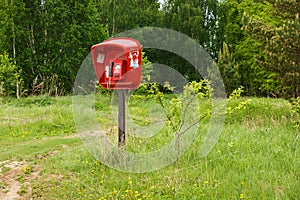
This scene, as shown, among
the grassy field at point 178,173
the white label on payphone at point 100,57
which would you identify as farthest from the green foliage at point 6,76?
the white label on payphone at point 100,57

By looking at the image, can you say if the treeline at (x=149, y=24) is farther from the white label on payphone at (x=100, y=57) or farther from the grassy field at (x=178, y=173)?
the white label on payphone at (x=100, y=57)

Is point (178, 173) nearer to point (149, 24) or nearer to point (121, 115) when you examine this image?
point (121, 115)

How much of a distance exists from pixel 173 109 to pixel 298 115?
140 inches

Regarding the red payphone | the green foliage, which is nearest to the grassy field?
the red payphone

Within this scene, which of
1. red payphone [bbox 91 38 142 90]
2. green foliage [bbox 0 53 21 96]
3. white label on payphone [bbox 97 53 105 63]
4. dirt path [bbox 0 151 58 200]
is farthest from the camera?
green foliage [bbox 0 53 21 96]

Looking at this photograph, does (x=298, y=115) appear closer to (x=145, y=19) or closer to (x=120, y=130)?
(x=120, y=130)

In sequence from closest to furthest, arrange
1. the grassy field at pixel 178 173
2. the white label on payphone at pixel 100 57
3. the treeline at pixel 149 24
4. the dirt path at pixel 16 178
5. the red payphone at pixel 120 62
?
1. the grassy field at pixel 178 173
2. the dirt path at pixel 16 178
3. the red payphone at pixel 120 62
4. the white label on payphone at pixel 100 57
5. the treeline at pixel 149 24

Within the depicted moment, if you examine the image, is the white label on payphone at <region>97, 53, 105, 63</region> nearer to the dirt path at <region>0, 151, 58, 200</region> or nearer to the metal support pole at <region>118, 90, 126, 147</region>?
the metal support pole at <region>118, 90, 126, 147</region>

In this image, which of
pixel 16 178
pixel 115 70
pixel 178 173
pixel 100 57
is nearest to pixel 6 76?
pixel 16 178

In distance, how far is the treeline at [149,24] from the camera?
8516 mm

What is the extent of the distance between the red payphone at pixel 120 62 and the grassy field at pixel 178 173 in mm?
1090

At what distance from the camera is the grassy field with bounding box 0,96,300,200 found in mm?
3547

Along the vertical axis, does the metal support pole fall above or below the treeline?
below

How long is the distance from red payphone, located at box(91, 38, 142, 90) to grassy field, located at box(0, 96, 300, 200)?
109 centimetres
